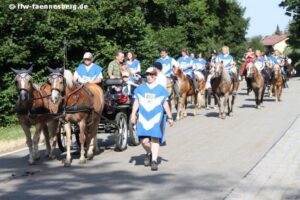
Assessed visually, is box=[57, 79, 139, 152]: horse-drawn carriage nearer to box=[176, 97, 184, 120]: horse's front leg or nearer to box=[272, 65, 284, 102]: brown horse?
box=[176, 97, 184, 120]: horse's front leg

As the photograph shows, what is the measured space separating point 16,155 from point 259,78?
14174mm

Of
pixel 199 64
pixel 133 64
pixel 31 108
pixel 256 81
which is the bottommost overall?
pixel 31 108

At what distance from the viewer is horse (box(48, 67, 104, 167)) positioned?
445 inches

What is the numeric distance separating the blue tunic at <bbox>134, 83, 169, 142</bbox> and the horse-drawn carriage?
2.25m

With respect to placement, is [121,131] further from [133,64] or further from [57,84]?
[133,64]

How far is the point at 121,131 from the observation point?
45.5 ft

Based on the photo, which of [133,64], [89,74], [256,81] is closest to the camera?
[89,74]

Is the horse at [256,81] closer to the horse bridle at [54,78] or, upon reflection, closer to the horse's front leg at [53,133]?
the horse's front leg at [53,133]

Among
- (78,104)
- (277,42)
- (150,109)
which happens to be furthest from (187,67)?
(277,42)

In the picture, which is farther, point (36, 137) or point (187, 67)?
point (187, 67)

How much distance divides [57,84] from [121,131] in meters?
3.09

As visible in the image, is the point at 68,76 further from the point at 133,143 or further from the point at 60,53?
the point at 60,53

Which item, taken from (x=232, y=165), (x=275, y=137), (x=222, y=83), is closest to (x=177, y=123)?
(x=222, y=83)

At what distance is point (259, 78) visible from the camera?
25.0m
